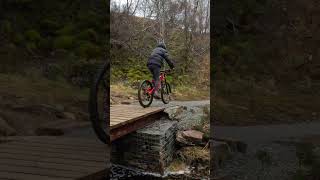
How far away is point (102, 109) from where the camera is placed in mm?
2246

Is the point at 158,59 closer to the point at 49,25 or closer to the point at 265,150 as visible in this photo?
the point at 49,25

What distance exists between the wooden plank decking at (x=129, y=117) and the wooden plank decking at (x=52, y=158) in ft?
0.48

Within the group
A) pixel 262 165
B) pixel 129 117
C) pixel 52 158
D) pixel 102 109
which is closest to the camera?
pixel 52 158

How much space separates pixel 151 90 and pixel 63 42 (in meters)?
0.66

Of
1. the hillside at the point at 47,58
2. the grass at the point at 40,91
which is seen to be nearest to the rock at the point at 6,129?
the hillside at the point at 47,58

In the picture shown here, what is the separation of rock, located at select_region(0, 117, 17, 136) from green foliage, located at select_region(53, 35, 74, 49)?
0.58 meters

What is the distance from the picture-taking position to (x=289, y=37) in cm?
244

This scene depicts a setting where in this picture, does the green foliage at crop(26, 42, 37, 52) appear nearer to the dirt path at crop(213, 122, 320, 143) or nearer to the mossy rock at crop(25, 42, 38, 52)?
the mossy rock at crop(25, 42, 38, 52)

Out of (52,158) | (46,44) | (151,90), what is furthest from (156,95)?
(52,158)

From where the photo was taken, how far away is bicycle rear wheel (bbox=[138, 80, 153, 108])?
250 cm

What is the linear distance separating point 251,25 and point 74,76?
3.90ft

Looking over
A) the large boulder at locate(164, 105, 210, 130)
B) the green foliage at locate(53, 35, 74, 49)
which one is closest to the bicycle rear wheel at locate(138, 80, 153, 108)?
the large boulder at locate(164, 105, 210, 130)

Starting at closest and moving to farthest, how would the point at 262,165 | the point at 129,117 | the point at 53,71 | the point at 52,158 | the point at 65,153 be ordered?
1. the point at 52,158
2. the point at 65,153
3. the point at 129,117
4. the point at 53,71
5. the point at 262,165

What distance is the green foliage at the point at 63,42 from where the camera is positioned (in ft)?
8.30
